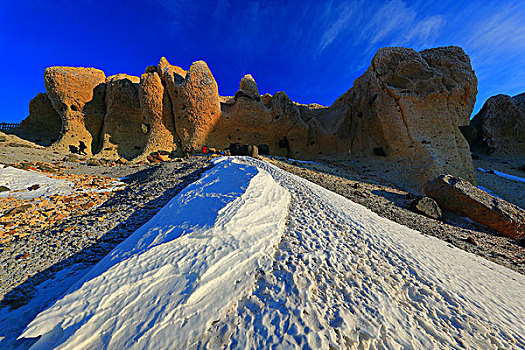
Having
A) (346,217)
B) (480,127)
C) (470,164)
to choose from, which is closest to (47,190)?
(346,217)

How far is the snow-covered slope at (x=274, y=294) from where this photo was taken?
1347 millimetres

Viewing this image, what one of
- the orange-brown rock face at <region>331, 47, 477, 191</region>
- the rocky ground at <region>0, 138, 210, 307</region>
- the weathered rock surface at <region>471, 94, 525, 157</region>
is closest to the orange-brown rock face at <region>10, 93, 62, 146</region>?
the rocky ground at <region>0, 138, 210, 307</region>

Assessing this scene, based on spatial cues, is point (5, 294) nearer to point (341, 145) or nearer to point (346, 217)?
point (346, 217)

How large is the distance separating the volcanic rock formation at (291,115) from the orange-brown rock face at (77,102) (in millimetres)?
67

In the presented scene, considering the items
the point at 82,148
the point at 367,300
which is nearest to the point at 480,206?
the point at 367,300

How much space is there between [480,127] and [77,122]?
38.3m

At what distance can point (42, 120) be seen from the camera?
1805cm

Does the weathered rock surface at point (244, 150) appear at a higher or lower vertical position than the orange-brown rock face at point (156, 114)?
lower

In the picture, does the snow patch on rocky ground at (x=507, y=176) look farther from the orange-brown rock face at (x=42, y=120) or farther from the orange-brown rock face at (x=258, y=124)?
the orange-brown rock face at (x=42, y=120)

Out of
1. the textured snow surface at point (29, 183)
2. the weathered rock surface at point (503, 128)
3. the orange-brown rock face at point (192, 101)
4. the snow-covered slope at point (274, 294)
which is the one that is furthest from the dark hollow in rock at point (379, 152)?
the textured snow surface at point (29, 183)

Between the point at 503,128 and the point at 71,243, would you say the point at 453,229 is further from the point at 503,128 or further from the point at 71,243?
the point at 503,128

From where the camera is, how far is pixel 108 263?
6.89 ft

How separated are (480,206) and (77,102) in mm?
25899

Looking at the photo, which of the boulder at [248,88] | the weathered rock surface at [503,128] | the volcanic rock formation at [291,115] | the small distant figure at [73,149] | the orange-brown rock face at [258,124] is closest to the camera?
the volcanic rock formation at [291,115]
